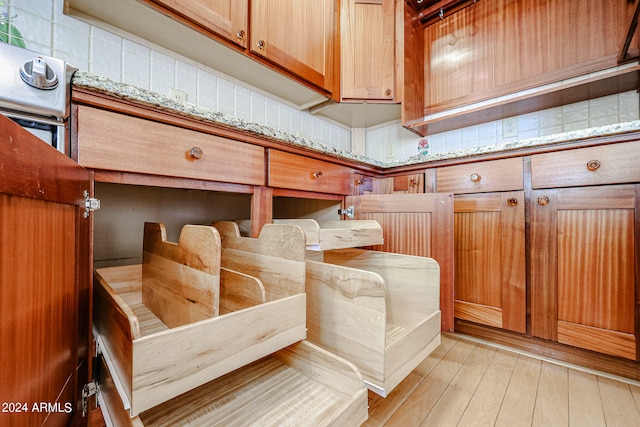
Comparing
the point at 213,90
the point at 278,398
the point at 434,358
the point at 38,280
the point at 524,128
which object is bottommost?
the point at 434,358

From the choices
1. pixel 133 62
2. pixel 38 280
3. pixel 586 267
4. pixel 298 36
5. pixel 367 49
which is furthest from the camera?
pixel 367 49

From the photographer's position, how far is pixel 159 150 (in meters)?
0.67

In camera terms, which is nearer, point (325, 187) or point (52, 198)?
point (52, 198)

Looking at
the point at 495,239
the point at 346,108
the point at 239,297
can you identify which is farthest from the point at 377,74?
the point at 239,297

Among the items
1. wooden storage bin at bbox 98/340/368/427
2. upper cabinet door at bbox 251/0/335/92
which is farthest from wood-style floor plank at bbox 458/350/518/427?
upper cabinet door at bbox 251/0/335/92

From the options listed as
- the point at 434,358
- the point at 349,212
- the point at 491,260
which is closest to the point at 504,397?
the point at 434,358

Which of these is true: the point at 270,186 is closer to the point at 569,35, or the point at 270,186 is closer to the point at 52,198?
the point at 52,198

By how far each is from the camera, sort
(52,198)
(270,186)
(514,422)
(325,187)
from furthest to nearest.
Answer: (325,187), (270,186), (514,422), (52,198)

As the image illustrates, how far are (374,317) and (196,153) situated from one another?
612 mm

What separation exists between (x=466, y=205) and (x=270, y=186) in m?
0.90

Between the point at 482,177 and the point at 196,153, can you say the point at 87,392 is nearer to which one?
the point at 196,153

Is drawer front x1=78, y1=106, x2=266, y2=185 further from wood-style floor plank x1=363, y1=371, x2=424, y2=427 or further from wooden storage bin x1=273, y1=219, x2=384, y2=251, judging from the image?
wood-style floor plank x1=363, y1=371, x2=424, y2=427

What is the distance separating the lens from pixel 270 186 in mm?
909

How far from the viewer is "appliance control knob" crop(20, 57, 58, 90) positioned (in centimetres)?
48
